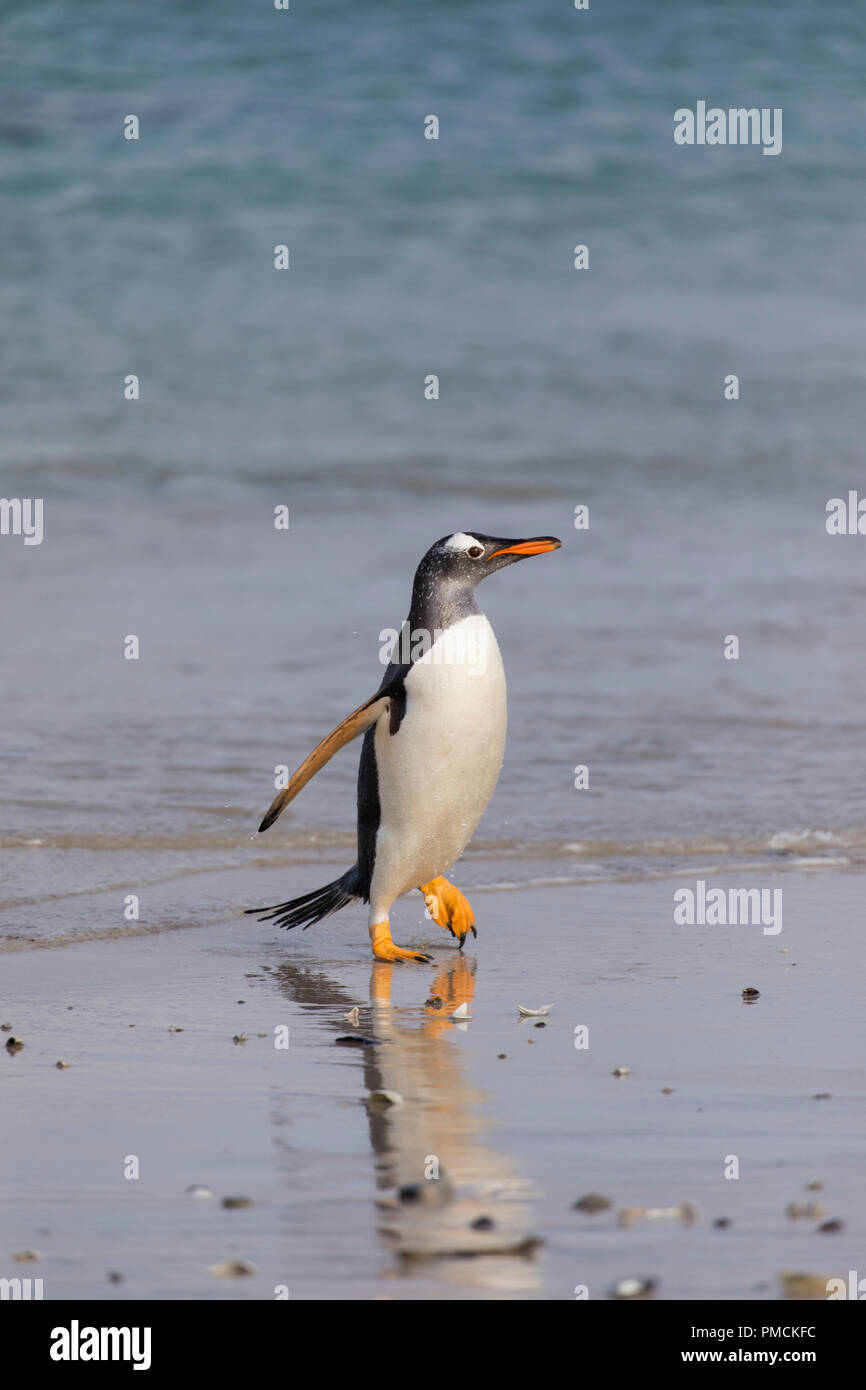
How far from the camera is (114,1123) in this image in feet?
11.0

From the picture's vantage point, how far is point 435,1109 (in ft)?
11.4

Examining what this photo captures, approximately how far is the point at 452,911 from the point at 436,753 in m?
0.46

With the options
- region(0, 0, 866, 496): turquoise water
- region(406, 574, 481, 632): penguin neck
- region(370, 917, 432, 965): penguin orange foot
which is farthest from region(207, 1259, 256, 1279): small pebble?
region(0, 0, 866, 496): turquoise water

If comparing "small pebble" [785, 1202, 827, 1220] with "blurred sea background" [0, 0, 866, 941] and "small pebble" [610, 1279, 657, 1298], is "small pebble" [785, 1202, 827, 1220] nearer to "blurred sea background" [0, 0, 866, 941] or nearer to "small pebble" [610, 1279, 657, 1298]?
"small pebble" [610, 1279, 657, 1298]

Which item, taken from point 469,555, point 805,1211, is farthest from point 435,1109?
point 469,555

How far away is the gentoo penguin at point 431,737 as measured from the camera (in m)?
4.99

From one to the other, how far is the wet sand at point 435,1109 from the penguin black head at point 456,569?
930mm

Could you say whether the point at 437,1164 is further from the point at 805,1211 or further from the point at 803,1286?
the point at 803,1286

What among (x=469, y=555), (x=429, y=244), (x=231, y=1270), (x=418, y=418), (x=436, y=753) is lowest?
(x=231, y=1270)

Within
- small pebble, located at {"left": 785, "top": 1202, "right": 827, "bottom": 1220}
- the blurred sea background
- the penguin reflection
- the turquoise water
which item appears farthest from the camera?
the turquoise water

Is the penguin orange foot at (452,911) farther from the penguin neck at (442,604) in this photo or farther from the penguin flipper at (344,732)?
the penguin neck at (442,604)

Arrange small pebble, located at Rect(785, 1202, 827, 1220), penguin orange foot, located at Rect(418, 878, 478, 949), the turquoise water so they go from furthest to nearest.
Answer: the turquoise water
penguin orange foot, located at Rect(418, 878, 478, 949)
small pebble, located at Rect(785, 1202, 827, 1220)

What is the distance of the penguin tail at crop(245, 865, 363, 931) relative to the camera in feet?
16.9
